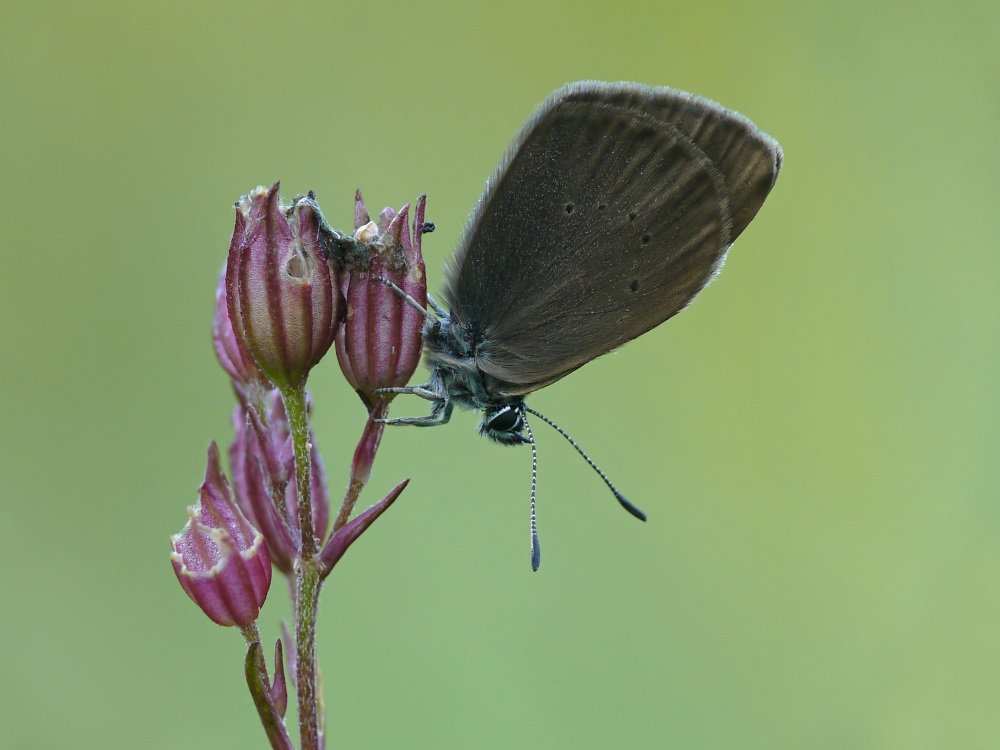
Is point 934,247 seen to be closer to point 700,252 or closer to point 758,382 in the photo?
point 758,382

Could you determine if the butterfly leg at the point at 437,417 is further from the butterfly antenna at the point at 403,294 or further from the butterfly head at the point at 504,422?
the butterfly antenna at the point at 403,294

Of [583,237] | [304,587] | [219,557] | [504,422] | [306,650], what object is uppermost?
[583,237]

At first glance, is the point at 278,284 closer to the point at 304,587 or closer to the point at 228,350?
the point at 228,350

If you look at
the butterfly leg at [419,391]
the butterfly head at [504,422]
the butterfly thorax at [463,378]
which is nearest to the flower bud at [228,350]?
the butterfly leg at [419,391]

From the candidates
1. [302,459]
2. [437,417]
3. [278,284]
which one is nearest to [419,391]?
[437,417]

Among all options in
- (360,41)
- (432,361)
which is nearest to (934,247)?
(360,41)
